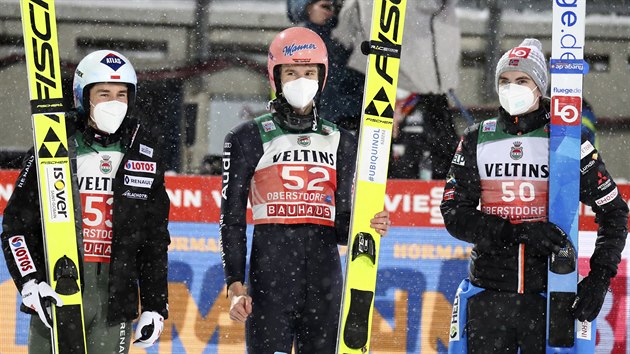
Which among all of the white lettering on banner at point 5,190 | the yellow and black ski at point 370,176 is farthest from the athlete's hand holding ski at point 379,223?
the white lettering on banner at point 5,190

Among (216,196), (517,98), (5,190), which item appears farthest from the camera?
(216,196)

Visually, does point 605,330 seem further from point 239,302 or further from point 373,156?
point 239,302

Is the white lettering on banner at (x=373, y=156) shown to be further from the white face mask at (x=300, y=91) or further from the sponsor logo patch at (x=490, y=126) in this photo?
the sponsor logo patch at (x=490, y=126)

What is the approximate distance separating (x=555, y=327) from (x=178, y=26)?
3.70 meters

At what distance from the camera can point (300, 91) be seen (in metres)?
4.95

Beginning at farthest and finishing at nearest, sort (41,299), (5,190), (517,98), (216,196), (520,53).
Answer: (216,196) < (5,190) < (520,53) < (517,98) < (41,299)

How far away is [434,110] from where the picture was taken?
299 inches

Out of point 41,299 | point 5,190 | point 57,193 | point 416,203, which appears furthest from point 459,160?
point 5,190

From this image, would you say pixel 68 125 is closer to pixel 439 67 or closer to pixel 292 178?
pixel 292 178

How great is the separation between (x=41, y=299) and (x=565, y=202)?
2188 millimetres

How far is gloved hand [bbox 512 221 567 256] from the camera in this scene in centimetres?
486

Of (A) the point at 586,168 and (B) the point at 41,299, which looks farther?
(A) the point at 586,168

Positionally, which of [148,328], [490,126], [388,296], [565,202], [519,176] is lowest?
[388,296]

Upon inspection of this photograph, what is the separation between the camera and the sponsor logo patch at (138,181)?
4.89 m
